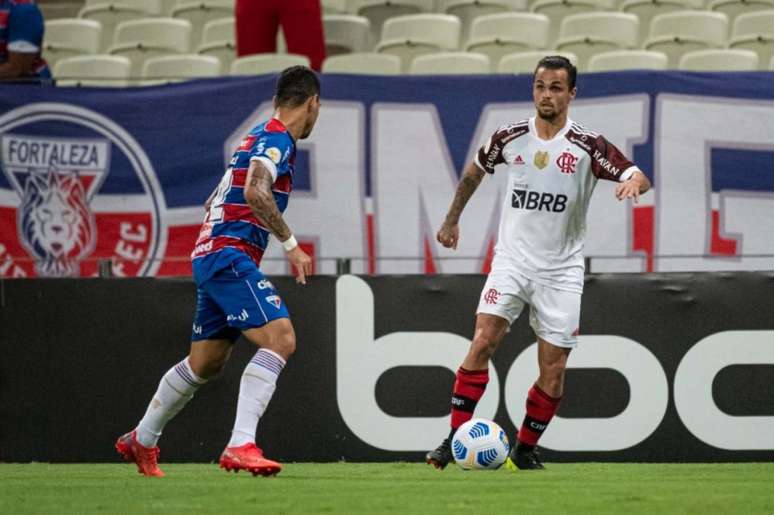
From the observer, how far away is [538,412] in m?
8.48

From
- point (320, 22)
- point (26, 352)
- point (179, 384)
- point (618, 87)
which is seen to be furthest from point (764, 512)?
point (320, 22)

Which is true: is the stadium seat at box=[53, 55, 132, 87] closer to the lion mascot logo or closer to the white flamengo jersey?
the lion mascot logo

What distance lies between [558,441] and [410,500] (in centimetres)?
342

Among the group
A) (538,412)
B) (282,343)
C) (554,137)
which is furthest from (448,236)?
(282,343)

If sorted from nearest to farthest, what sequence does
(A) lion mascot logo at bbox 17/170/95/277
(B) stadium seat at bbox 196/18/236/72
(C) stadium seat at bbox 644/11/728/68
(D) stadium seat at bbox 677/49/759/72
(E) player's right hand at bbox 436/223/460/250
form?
(E) player's right hand at bbox 436/223/460/250
(A) lion mascot logo at bbox 17/170/95/277
(D) stadium seat at bbox 677/49/759/72
(C) stadium seat at bbox 644/11/728/68
(B) stadium seat at bbox 196/18/236/72

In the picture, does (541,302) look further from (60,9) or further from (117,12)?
(60,9)

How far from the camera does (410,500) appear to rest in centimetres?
649

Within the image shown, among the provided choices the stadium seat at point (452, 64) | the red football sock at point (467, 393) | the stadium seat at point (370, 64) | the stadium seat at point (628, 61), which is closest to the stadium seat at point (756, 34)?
the stadium seat at point (628, 61)

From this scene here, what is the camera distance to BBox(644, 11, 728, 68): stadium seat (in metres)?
13.0

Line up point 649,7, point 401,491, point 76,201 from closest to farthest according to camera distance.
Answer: point 401,491 < point 76,201 < point 649,7

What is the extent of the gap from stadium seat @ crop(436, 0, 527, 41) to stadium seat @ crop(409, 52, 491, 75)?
6.90 feet

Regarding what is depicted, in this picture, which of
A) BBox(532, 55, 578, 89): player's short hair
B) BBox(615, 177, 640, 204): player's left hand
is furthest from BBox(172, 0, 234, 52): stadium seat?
BBox(615, 177, 640, 204): player's left hand

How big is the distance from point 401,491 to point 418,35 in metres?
7.52

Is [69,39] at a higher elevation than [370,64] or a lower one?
higher
